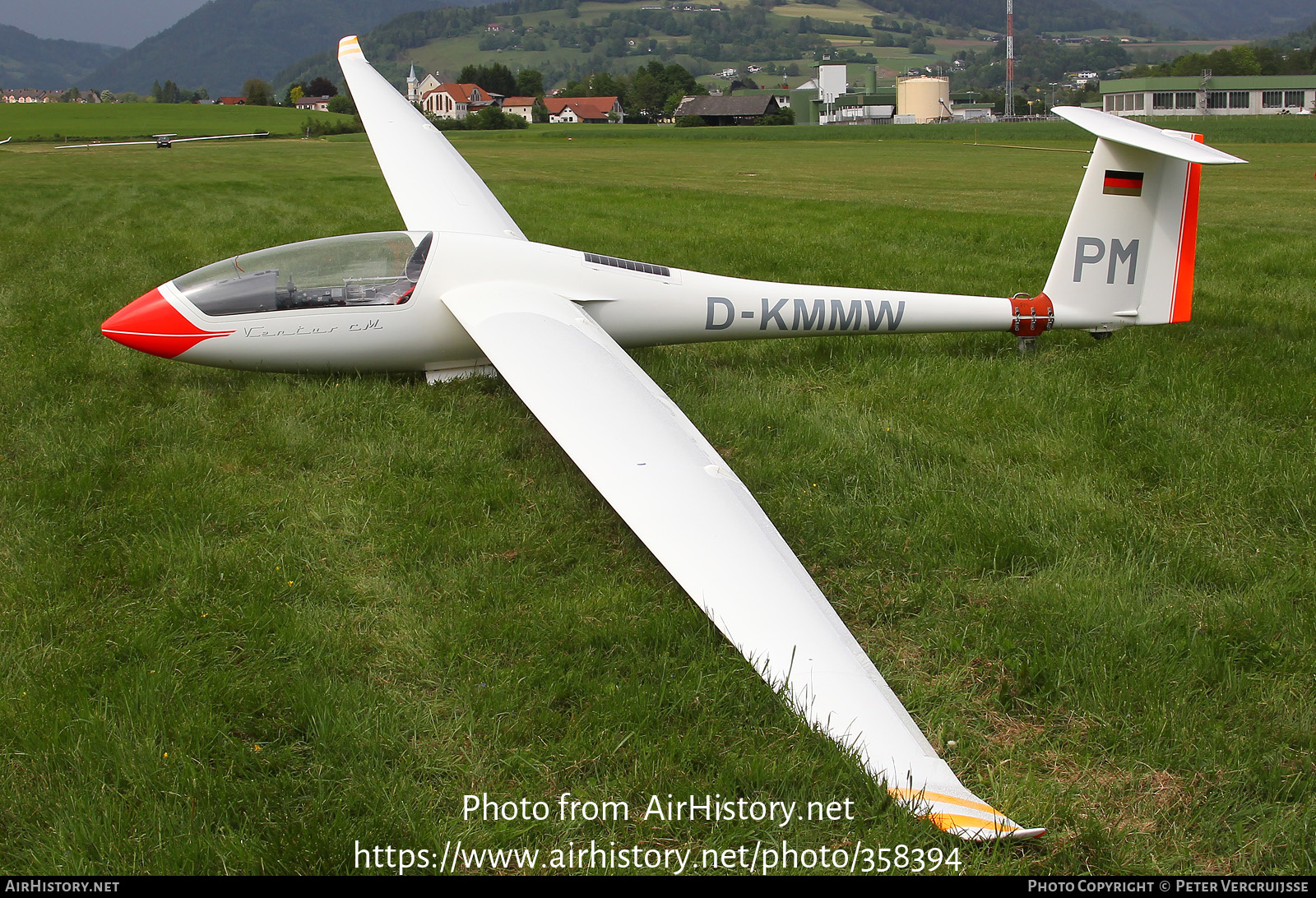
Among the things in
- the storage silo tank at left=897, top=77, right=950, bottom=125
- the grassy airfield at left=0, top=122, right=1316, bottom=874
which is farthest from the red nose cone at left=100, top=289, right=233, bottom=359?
the storage silo tank at left=897, top=77, right=950, bottom=125

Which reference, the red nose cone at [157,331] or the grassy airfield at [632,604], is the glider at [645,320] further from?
the grassy airfield at [632,604]

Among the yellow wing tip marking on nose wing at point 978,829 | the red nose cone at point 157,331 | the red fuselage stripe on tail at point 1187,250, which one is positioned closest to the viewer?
the yellow wing tip marking on nose wing at point 978,829

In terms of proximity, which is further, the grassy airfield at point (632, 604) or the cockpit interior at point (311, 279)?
the cockpit interior at point (311, 279)

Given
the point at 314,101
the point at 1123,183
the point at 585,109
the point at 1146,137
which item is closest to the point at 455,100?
the point at 585,109

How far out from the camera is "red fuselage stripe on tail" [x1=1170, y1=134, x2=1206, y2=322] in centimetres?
815

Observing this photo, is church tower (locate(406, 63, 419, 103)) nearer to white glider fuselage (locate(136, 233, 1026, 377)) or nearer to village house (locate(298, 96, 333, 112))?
village house (locate(298, 96, 333, 112))

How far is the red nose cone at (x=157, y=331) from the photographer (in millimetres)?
7090

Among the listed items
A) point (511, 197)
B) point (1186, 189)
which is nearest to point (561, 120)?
point (511, 197)

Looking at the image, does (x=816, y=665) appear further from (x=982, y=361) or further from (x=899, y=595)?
(x=982, y=361)

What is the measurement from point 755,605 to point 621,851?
1118 millimetres

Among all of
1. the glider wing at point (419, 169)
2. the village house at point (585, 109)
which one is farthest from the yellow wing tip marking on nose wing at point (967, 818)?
the village house at point (585, 109)

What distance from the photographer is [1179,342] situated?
8.58 metres

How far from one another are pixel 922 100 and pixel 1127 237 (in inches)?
5942

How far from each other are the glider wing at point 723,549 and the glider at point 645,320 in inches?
0.5
